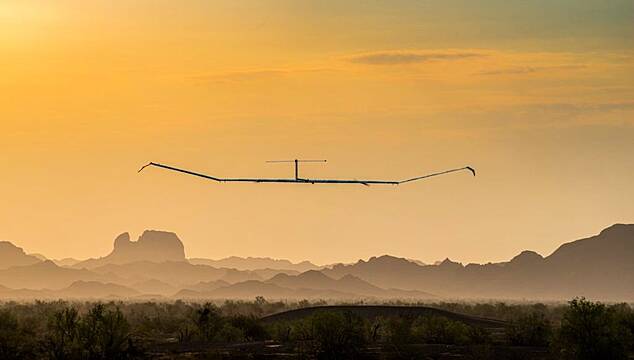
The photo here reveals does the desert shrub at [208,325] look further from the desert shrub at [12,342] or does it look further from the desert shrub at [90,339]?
the desert shrub at [12,342]

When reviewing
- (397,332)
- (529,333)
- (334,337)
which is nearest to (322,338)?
(334,337)

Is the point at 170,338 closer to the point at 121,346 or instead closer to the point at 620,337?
the point at 121,346

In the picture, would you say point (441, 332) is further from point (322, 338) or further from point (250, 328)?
point (250, 328)

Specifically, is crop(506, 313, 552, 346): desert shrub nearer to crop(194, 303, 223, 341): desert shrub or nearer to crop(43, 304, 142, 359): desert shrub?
crop(194, 303, 223, 341): desert shrub

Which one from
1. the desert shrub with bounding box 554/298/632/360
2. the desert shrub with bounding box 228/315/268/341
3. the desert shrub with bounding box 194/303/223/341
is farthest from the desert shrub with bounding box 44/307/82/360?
the desert shrub with bounding box 554/298/632/360

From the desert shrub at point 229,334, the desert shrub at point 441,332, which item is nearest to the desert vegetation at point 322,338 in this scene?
the desert shrub at point 441,332

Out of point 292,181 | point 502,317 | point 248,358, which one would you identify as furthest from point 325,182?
point 502,317
